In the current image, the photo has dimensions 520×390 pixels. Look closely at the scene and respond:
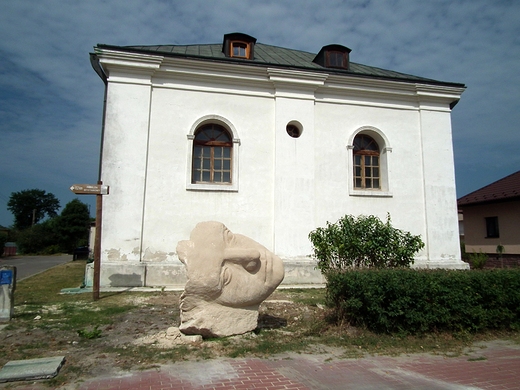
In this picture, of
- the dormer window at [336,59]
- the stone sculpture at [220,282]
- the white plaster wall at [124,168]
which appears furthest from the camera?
the dormer window at [336,59]

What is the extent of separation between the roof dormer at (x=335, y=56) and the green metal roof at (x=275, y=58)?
317 millimetres

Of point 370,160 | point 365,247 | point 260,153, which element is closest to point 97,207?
point 260,153

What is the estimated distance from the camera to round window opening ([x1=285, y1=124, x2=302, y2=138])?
1259 centimetres

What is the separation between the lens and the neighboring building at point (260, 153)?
433 inches

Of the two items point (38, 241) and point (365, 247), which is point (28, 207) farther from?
point (365, 247)

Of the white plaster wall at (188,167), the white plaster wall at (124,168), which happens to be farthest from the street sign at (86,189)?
the white plaster wall at (188,167)

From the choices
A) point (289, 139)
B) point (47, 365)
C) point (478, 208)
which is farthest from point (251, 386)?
point (478, 208)

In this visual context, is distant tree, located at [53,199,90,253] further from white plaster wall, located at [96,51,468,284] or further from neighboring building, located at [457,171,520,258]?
neighboring building, located at [457,171,520,258]

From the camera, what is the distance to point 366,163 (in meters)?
13.3

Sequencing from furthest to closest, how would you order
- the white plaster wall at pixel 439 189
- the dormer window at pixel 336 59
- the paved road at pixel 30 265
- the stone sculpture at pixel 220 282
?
1. the paved road at pixel 30 265
2. the dormer window at pixel 336 59
3. the white plaster wall at pixel 439 189
4. the stone sculpture at pixel 220 282

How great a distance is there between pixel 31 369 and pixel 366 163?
38.4 ft

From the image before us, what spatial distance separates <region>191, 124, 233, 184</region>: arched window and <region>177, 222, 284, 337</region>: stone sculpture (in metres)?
6.34

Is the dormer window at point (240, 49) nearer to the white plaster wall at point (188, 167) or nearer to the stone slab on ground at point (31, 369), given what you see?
the white plaster wall at point (188, 167)

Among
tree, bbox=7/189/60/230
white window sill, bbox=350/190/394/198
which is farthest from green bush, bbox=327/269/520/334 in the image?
tree, bbox=7/189/60/230
